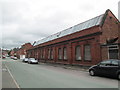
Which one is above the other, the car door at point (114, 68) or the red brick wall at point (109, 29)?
→ the red brick wall at point (109, 29)

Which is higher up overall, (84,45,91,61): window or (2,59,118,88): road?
(84,45,91,61): window

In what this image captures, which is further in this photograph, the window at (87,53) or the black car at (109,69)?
the window at (87,53)

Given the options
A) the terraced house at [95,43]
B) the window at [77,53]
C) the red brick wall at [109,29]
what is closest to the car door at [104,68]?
the terraced house at [95,43]

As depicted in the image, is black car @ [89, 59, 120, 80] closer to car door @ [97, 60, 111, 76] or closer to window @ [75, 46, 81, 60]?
car door @ [97, 60, 111, 76]

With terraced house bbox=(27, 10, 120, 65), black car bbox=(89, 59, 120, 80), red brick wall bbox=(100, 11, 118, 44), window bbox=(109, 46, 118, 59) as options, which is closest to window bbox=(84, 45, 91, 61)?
terraced house bbox=(27, 10, 120, 65)

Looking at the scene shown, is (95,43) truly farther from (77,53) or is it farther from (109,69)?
(109,69)

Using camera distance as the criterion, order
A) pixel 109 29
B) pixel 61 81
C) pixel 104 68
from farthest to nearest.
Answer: pixel 109 29
pixel 104 68
pixel 61 81

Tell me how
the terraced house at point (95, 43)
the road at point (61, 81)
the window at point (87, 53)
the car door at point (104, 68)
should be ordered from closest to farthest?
the road at point (61, 81) < the car door at point (104, 68) < the terraced house at point (95, 43) < the window at point (87, 53)

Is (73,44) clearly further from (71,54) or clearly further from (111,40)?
(111,40)

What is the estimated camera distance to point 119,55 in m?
15.9

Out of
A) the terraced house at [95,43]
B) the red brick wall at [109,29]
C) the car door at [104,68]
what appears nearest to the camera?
the car door at [104,68]

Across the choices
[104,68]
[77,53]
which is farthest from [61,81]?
[77,53]

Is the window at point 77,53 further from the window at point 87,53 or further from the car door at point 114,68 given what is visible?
the car door at point 114,68

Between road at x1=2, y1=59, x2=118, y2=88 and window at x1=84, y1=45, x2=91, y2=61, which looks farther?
window at x1=84, y1=45, x2=91, y2=61
